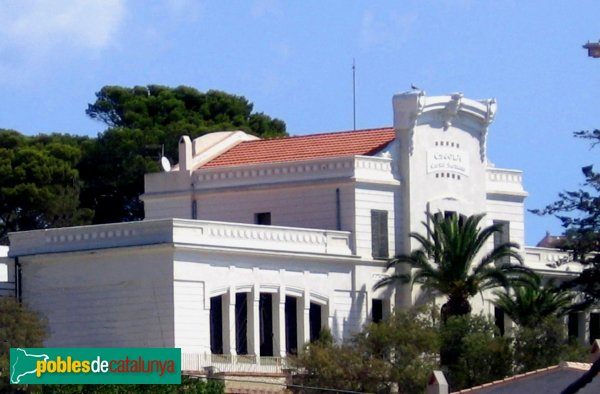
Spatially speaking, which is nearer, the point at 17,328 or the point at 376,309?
the point at 17,328

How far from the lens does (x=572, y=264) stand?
216 ft

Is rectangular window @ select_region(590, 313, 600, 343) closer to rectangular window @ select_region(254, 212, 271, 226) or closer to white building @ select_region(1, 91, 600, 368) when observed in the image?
white building @ select_region(1, 91, 600, 368)

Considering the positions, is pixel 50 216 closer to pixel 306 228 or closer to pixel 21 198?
pixel 21 198

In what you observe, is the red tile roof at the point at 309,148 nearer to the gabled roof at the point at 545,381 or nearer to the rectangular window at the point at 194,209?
the rectangular window at the point at 194,209

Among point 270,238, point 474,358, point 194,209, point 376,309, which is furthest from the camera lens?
point 194,209

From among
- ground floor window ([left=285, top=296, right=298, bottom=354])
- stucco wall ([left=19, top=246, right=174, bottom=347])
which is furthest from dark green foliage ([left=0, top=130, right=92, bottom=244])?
ground floor window ([left=285, top=296, right=298, bottom=354])

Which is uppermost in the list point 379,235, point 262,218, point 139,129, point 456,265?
point 139,129

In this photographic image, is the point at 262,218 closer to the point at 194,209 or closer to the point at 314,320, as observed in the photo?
the point at 194,209

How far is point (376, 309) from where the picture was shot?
5972cm

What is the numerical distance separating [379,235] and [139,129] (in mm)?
26650

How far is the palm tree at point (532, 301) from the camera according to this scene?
5997 centimetres

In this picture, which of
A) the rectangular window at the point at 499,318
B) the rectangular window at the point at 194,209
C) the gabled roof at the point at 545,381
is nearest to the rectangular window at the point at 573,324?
the rectangular window at the point at 499,318

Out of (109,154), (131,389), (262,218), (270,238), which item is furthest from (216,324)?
(109,154)

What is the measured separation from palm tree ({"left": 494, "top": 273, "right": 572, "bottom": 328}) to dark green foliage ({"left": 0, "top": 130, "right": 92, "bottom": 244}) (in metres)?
25.1
